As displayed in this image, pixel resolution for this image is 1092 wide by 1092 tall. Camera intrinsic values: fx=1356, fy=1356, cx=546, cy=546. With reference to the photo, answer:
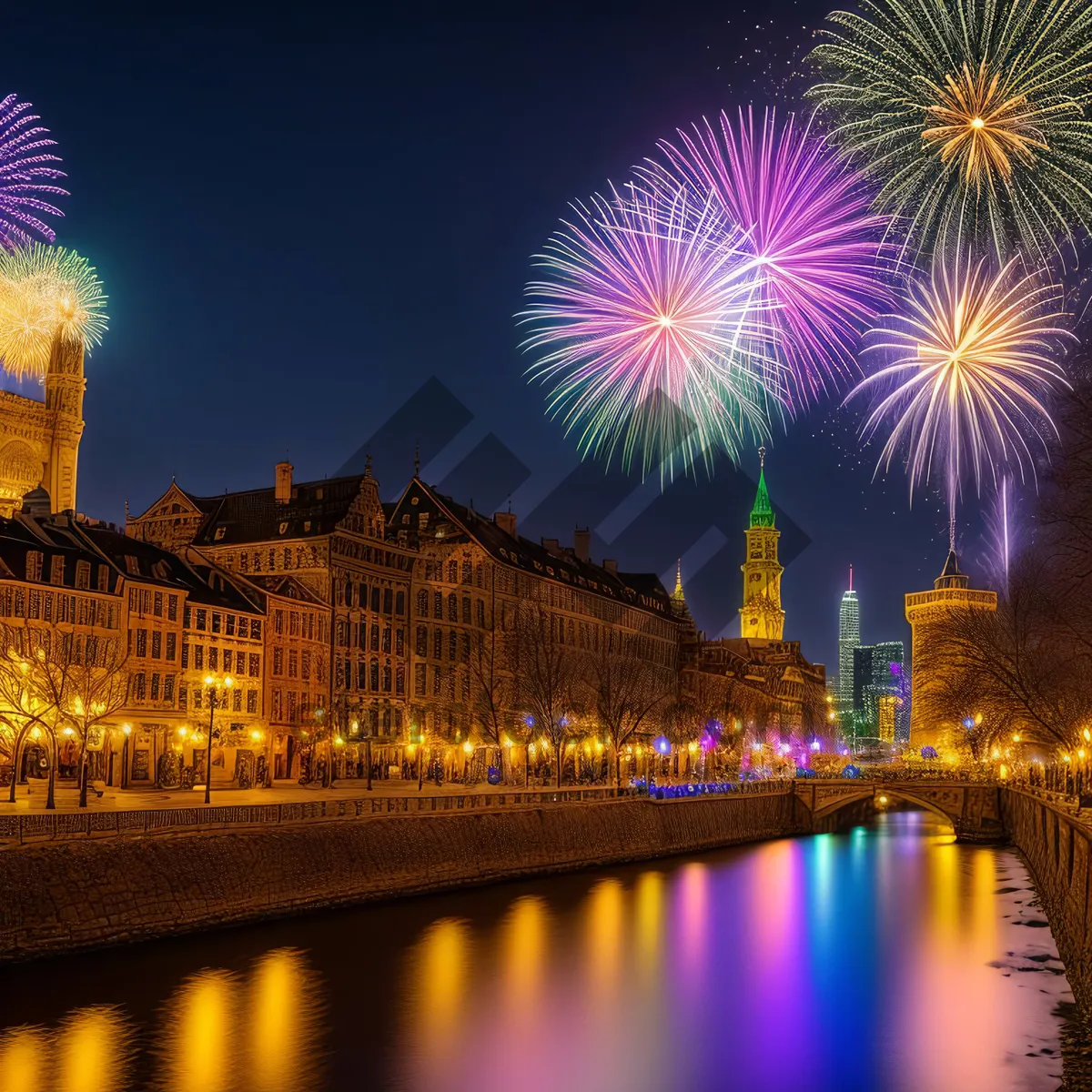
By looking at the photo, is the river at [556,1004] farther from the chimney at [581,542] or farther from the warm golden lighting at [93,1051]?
the chimney at [581,542]

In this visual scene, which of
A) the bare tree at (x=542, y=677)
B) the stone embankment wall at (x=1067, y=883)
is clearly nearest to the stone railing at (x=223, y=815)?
the bare tree at (x=542, y=677)

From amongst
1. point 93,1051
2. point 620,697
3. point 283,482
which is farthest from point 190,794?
point 620,697

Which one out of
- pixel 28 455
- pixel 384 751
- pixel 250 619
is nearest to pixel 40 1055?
pixel 250 619

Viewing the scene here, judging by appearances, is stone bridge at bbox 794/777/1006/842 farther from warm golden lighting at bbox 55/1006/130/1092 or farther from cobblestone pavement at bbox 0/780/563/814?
warm golden lighting at bbox 55/1006/130/1092

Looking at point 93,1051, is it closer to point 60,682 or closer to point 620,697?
point 60,682

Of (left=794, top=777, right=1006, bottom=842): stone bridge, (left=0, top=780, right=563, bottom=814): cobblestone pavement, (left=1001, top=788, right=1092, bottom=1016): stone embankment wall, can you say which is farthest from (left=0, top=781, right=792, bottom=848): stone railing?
(left=794, top=777, right=1006, bottom=842): stone bridge

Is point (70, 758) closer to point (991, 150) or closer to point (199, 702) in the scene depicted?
point (199, 702)
